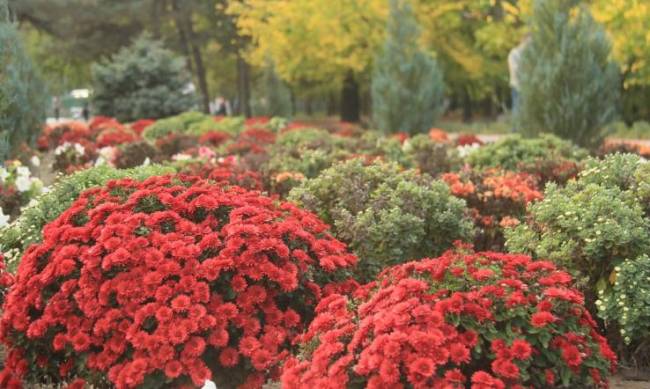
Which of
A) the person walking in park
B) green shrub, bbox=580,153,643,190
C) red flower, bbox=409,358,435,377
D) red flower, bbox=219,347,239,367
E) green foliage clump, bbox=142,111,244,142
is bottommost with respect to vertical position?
green foliage clump, bbox=142,111,244,142

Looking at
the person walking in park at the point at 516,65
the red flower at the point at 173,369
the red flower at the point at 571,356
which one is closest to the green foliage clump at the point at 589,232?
the red flower at the point at 571,356

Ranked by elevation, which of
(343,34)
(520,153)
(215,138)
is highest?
(343,34)

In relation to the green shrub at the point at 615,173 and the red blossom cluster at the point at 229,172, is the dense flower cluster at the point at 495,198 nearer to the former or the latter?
the green shrub at the point at 615,173

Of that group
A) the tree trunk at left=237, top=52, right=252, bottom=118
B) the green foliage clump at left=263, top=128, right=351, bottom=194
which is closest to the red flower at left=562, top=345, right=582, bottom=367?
the green foliage clump at left=263, top=128, right=351, bottom=194

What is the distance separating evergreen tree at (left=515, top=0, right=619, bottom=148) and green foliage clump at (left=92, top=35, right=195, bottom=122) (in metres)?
13.9

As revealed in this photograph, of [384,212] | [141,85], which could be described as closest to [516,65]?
[384,212]

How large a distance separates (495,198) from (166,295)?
4483 millimetres

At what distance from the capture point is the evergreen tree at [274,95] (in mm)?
24891

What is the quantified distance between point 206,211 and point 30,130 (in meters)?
8.00

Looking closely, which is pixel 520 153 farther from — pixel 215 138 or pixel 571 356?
pixel 571 356

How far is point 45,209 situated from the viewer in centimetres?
604

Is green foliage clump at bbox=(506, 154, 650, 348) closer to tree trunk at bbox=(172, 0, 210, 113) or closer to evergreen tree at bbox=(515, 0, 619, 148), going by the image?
evergreen tree at bbox=(515, 0, 619, 148)

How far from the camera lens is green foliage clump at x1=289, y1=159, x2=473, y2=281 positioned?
632 centimetres

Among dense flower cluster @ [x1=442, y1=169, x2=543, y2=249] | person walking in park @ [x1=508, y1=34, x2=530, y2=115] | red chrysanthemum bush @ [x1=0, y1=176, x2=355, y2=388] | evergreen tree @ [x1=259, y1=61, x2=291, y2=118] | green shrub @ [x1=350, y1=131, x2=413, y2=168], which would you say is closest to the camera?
red chrysanthemum bush @ [x1=0, y1=176, x2=355, y2=388]
